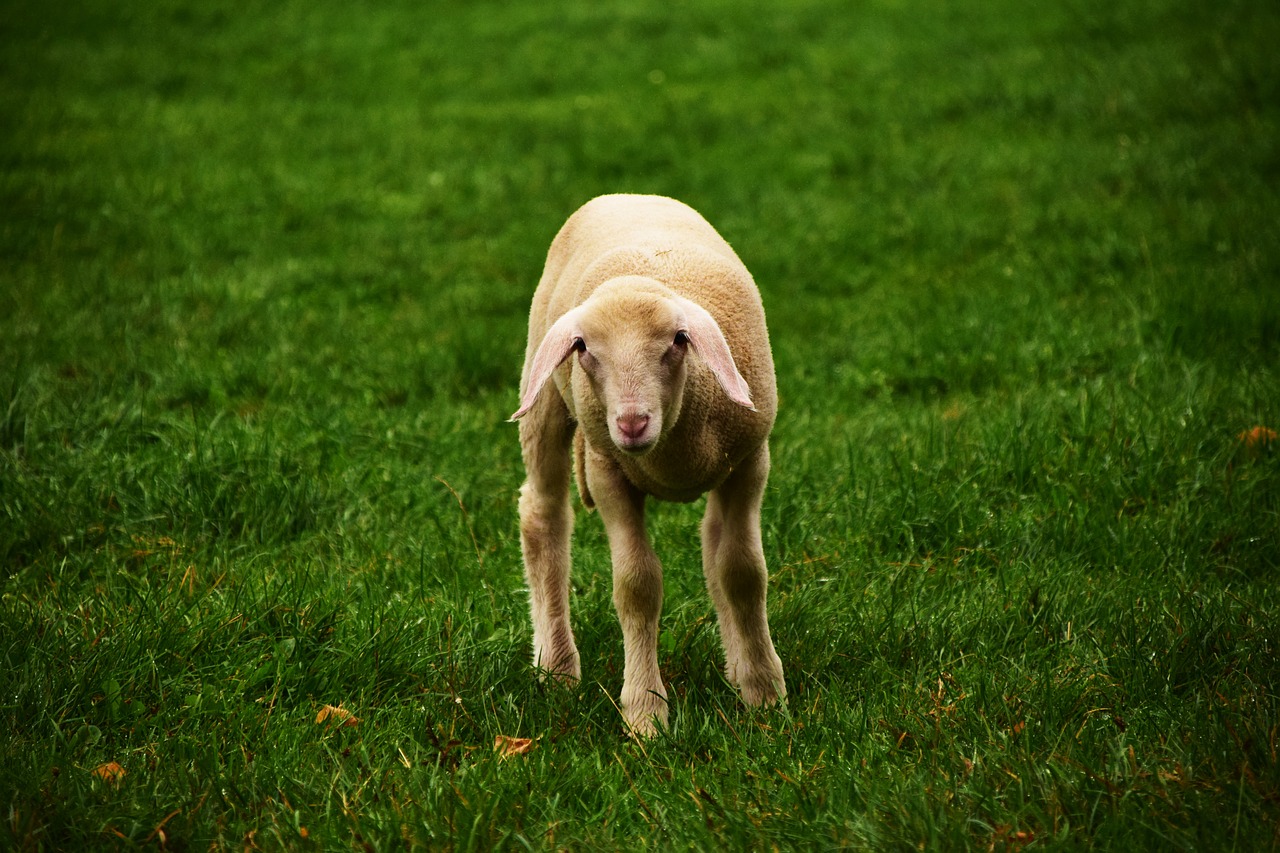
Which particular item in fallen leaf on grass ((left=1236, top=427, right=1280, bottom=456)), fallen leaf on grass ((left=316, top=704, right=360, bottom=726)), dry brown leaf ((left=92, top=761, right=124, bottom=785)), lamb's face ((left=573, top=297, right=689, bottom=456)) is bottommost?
fallen leaf on grass ((left=316, top=704, right=360, bottom=726))

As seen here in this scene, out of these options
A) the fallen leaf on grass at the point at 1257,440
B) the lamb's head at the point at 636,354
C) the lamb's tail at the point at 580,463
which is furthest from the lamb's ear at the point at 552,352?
the fallen leaf on grass at the point at 1257,440

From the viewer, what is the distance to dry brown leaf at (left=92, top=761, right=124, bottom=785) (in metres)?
2.63

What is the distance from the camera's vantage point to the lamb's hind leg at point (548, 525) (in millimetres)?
3533

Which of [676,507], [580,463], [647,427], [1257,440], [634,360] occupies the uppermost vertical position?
[634,360]

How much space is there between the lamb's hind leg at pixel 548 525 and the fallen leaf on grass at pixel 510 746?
1.89 ft

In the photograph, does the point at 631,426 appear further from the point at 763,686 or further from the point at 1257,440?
the point at 1257,440

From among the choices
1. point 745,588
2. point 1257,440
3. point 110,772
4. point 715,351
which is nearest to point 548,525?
point 745,588

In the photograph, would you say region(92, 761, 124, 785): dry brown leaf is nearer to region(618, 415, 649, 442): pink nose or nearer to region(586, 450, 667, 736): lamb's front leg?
region(586, 450, 667, 736): lamb's front leg

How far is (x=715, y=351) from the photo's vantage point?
2.80 meters

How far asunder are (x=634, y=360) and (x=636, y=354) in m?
0.02

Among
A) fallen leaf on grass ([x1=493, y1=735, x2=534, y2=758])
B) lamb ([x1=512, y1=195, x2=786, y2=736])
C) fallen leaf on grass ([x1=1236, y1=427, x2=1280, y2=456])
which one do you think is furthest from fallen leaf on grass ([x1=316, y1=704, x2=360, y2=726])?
fallen leaf on grass ([x1=1236, y1=427, x2=1280, y2=456])

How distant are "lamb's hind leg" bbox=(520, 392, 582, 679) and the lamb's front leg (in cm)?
28

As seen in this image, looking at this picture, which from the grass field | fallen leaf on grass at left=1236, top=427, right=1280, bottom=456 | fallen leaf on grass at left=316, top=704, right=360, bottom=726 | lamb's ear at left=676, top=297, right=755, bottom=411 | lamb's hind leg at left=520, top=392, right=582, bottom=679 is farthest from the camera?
fallen leaf on grass at left=1236, top=427, right=1280, bottom=456

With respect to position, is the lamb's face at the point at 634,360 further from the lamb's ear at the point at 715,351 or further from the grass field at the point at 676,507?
the grass field at the point at 676,507
